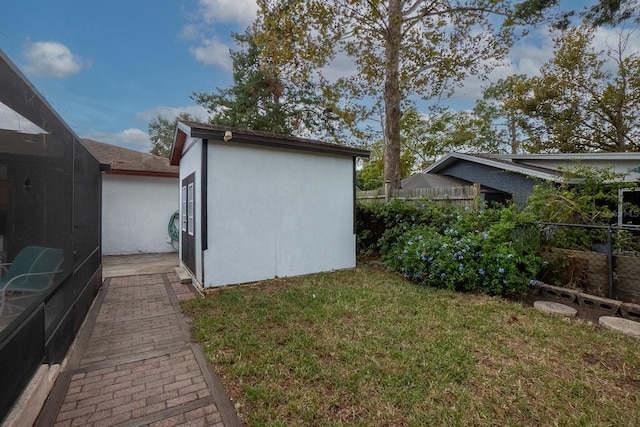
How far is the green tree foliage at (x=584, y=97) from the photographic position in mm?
13094

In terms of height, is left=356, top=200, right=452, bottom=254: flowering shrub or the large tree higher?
the large tree

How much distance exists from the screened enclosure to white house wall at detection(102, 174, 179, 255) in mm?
6569

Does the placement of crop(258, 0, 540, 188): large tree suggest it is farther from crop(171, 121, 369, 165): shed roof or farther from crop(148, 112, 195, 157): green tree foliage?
crop(148, 112, 195, 157): green tree foliage

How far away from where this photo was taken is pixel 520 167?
347 inches

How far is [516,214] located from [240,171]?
4877 mm

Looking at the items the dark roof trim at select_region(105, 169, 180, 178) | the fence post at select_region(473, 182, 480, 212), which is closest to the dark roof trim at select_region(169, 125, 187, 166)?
A: the dark roof trim at select_region(105, 169, 180, 178)

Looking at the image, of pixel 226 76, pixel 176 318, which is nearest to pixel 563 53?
pixel 226 76

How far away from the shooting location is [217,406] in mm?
2162

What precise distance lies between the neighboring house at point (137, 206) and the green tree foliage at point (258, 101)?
6350 millimetres

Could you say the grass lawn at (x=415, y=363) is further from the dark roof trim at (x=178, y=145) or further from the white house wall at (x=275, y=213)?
the dark roof trim at (x=178, y=145)

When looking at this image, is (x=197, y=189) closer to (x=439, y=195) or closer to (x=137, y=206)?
(x=439, y=195)

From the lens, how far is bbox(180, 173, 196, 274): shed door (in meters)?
5.68

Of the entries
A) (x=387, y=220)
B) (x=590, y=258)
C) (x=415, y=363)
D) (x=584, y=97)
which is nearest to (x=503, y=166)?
(x=387, y=220)

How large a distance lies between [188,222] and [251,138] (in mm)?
2409
